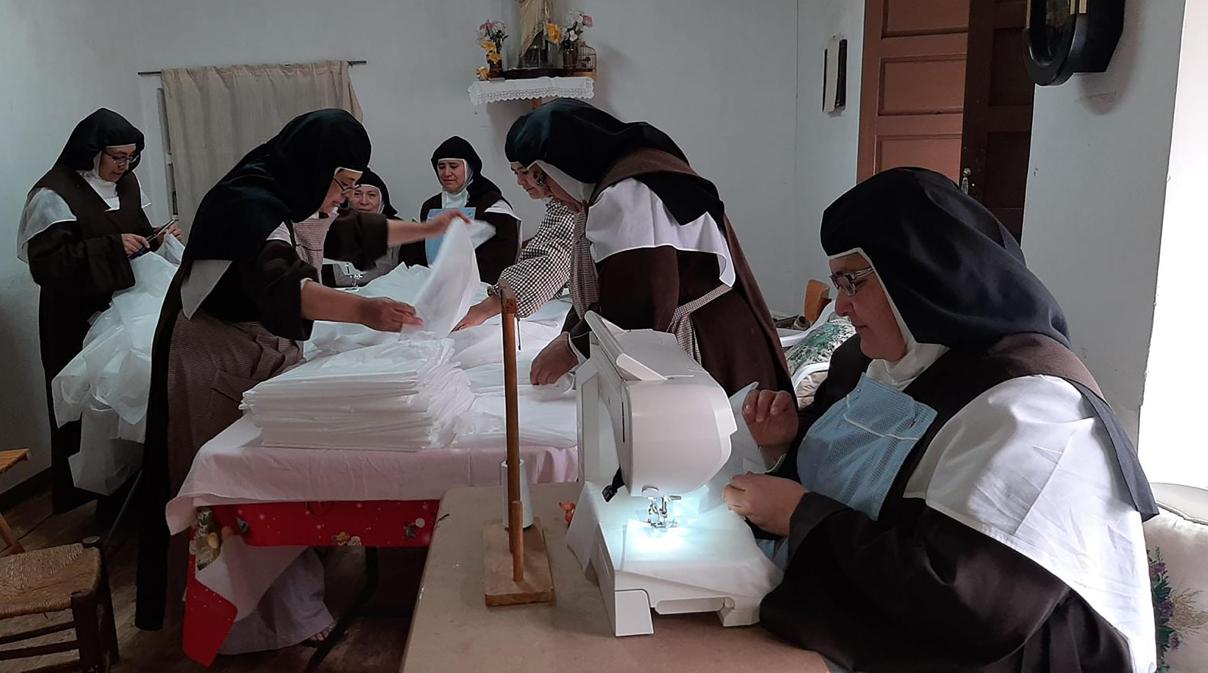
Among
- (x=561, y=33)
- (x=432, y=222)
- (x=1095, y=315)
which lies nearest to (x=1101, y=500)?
(x=1095, y=315)

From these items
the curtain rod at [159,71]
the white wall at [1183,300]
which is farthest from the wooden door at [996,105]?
the curtain rod at [159,71]

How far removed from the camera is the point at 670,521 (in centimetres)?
113

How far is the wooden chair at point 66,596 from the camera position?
75.6 inches

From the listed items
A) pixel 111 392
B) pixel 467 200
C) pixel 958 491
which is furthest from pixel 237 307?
pixel 467 200

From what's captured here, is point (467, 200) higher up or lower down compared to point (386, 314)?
higher up

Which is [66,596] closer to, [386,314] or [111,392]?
[386,314]

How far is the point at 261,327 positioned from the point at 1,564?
848mm

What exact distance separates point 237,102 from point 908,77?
3.74 meters

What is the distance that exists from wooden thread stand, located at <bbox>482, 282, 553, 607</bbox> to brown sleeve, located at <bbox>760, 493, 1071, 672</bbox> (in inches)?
11.7

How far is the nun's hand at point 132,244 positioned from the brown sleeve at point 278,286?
1539 mm

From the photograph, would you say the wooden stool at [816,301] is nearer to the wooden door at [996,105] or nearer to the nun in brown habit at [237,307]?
the wooden door at [996,105]

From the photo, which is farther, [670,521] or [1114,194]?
[1114,194]

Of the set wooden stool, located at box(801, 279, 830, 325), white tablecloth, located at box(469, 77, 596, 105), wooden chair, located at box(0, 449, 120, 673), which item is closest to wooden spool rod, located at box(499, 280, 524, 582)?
wooden chair, located at box(0, 449, 120, 673)

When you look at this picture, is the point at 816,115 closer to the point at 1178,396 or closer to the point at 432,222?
the point at 432,222
